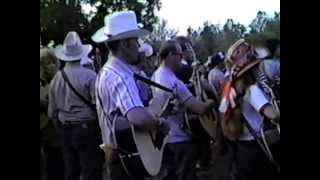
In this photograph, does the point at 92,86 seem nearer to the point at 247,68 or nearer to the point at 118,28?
the point at 118,28

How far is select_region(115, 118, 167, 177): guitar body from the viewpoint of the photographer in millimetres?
4754

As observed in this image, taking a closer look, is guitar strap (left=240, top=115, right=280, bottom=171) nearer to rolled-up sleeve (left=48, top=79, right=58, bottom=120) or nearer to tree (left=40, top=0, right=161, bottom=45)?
tree (left=40, top=0, right=161, bottom=45)

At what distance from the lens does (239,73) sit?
16.7 ft

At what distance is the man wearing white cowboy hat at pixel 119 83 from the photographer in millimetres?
4734

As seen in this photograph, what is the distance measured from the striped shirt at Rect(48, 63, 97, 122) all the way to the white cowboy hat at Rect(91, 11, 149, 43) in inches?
10.5

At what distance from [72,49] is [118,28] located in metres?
0.33

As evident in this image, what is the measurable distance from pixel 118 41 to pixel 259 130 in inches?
42.5

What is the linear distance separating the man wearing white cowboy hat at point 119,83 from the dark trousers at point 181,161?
30cm

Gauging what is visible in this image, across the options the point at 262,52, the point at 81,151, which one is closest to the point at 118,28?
the point at 81,151

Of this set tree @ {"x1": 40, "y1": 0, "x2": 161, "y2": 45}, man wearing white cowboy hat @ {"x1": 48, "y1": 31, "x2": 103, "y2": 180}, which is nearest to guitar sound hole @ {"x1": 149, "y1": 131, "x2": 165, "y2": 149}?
man wearing white cowboy hat @ {"x1": 48, "y1": 31, "x2": 103, "y2": 180}
